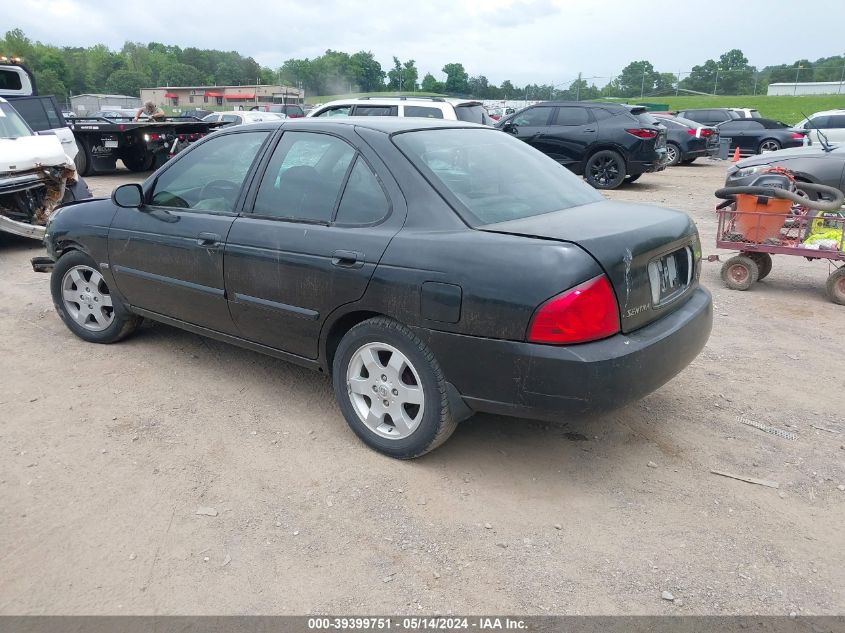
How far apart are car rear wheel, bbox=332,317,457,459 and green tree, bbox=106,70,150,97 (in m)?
114

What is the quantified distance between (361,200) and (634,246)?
4.40 ft

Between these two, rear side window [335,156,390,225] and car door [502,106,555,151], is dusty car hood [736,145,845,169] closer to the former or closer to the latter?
car door [502,106,555,151]

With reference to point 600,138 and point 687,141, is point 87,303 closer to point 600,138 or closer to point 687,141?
point 600,138

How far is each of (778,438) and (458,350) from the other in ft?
6.47

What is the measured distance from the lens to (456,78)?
98062mm

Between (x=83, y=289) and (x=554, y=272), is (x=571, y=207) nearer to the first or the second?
(x=554, y=272)

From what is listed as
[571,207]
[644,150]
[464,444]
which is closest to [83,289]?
[464,444]

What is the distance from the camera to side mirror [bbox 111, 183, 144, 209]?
4277 millimetres

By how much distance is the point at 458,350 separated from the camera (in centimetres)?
297

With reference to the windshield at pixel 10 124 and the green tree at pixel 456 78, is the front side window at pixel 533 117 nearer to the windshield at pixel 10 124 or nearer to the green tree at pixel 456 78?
the windshield at pixel 10 124

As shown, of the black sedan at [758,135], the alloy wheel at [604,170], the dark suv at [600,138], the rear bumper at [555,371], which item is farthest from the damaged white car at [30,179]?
the black sedan at [758,135]

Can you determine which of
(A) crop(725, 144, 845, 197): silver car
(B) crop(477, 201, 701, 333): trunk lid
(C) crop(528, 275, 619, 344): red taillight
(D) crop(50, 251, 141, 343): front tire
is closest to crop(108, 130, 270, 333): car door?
(D) crop(50, 251, 141, 343): front tire

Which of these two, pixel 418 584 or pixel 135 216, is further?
pixel 135 216

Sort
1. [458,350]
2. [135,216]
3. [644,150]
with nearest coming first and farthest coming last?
[458,350] < [135,216] < [644,150]
